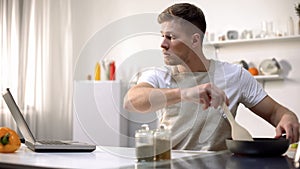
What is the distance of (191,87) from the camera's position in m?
1.71

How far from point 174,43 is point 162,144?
516 mm

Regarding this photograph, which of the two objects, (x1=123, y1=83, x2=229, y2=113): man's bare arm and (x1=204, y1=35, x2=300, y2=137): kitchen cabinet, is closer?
(x1=123, y1=83, x2=229, y2=113): man's bare arm

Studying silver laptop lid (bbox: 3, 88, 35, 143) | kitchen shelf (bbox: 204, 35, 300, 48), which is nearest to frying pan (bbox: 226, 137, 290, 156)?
silver laptop lid (bbox: 3, 88, 35, 143)

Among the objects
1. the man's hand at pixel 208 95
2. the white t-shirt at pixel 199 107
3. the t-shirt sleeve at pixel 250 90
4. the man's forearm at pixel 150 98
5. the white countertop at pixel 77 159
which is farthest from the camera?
the t-shirt sleeve at pixel 250 90

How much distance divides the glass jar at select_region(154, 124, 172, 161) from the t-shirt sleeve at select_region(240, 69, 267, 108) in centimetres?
78

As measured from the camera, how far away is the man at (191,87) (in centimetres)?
173

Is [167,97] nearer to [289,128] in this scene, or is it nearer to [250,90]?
[289,128]

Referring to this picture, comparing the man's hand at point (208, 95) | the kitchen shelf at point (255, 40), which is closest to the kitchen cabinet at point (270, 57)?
the kitchen shelf at point (255, 40)

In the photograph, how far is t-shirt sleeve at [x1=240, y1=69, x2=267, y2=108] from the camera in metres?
2.08

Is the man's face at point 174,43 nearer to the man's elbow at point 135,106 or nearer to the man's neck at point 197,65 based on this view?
the man's neck at point 197,65

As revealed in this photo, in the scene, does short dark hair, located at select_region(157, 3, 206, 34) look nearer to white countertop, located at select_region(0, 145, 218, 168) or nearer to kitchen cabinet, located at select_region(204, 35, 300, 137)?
white countertop, located at select_region(0, 145, 218, 168)

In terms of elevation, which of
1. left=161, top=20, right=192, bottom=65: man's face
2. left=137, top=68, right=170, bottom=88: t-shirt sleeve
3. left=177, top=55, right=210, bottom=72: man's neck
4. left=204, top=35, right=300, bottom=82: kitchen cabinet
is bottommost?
left=137, top=68, right=170, bottom=88: t-shirt sleeve

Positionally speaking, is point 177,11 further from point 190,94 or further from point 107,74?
point 107,74

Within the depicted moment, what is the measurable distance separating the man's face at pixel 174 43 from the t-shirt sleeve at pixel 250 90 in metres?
0.34
